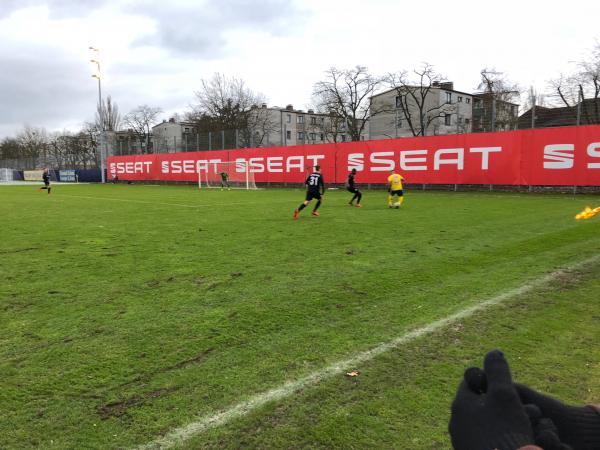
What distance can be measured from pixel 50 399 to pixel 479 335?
11.3 feet

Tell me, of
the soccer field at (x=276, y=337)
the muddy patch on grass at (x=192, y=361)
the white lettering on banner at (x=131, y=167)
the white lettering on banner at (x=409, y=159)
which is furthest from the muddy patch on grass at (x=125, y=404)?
the white lettering on banner at (x=131, y=167)

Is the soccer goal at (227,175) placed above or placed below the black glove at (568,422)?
above

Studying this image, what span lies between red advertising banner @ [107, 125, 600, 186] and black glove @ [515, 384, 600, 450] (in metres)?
23.0

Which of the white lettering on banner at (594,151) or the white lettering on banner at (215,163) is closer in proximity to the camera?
the white lettering on banner at (594,151)

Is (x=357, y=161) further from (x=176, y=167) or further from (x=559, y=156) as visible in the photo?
(x=176, y=167)

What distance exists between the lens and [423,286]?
5457mm

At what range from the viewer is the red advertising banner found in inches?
818

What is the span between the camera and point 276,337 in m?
3.88

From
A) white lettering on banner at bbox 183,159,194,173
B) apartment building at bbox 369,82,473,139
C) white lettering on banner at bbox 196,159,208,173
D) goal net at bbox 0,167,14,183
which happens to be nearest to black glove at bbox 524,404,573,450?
white lettering on banner at bbox 196,159,208,173

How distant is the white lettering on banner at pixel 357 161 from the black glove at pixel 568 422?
2792 cm

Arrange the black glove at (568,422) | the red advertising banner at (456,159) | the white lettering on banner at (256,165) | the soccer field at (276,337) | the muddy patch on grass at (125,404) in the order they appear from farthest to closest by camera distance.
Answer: the white lettering on banner at (256,165) < the red advertising banner at (456,159) < the muddy patch on grass at (125,404) < the soccer field at (276,337) < the black glove at (568,422)

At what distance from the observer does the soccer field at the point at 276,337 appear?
2580mm

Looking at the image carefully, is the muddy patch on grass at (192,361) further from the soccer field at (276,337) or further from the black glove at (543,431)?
the black glove at (543,431)

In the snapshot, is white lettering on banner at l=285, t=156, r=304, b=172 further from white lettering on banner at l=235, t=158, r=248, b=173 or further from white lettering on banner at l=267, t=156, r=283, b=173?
white lettering on banner at l=235, t=158, r=248, b=173
